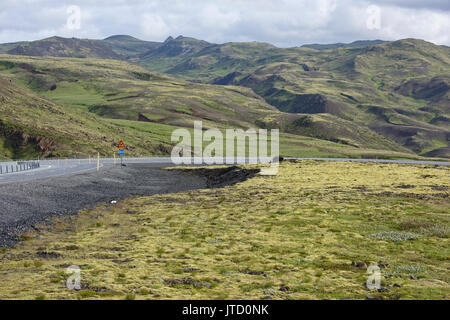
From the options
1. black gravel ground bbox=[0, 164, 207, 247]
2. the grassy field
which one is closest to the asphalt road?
black gravel ground bbox=[0, 164, 207, 247]

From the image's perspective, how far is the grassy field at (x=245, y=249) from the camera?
18.1m

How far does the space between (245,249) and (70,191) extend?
2995cm

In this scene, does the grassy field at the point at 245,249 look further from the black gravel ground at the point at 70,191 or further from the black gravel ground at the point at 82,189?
the black gravel ground at the point at 82,189

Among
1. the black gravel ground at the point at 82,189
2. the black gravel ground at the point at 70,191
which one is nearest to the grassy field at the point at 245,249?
the black gravel ground at the point at 70,191

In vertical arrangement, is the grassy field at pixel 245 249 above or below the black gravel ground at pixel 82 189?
below

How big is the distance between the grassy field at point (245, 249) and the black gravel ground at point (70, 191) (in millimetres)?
2165

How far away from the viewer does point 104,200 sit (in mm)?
47938

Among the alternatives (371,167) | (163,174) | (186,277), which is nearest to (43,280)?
(186,277)

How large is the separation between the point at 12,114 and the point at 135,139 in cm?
3467

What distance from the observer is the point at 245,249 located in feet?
84.2

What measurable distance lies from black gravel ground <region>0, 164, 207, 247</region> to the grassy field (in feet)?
7.10

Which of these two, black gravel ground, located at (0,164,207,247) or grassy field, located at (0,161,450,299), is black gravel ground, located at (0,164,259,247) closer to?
black gravel ground, located at (0,164,207,247)

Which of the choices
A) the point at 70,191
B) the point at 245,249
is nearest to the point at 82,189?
the point at 70,191
